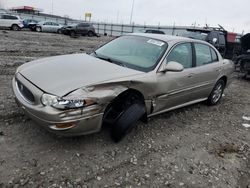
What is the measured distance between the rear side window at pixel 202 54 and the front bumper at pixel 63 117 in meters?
2.53

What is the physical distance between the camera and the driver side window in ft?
13.6

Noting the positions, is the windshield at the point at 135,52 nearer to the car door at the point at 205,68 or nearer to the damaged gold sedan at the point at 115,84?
the damaged gold sedan at the point at 115,84

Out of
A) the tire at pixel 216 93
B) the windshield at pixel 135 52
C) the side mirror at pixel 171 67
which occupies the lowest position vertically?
the tire at pixel 216 93

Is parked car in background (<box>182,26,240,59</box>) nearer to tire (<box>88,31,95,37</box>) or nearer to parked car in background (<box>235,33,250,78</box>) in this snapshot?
parked car in background (<box>235,33,250,78</box>)

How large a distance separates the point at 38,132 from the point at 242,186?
2791 mm

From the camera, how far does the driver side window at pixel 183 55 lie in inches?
164

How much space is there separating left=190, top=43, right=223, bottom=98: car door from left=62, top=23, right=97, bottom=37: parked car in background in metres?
22.9

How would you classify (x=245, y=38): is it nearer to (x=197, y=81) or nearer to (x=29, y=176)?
(x=197, y=81)

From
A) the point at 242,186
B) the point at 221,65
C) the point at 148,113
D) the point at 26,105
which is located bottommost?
the point at 242,186

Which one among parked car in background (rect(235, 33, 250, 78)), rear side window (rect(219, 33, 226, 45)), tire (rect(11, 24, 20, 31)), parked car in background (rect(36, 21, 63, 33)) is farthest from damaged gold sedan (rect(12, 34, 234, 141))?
parked car in background (rect(36, 21, 63, 33))

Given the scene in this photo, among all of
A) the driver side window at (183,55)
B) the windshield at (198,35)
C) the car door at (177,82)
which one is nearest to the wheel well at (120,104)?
the car door at (177,82)

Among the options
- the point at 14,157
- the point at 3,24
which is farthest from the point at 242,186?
the point at 3,24

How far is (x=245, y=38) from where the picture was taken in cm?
915

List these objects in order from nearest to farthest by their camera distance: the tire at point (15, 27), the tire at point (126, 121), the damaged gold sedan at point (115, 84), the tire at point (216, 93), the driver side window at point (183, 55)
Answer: the damaged gold sedan at point (115, 84) → the tire at point (126, 121) → the driver side window at point (183, 55) → the tire at point (216, 93) → the tire at point (15, 27)
